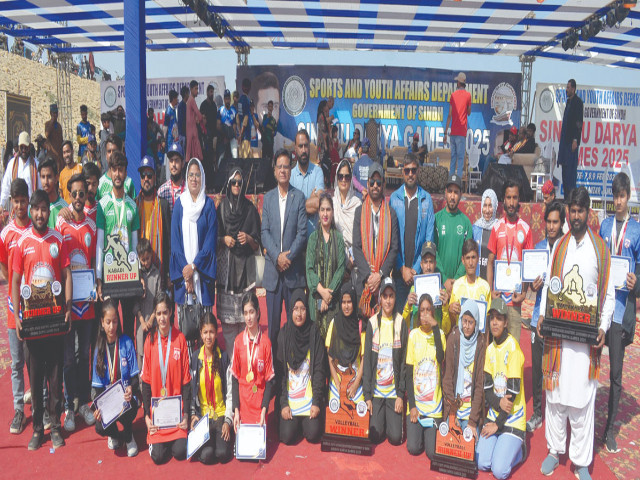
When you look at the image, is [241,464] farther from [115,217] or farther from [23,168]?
[23,168]

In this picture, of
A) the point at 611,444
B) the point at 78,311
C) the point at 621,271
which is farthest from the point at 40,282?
the point at 611,444

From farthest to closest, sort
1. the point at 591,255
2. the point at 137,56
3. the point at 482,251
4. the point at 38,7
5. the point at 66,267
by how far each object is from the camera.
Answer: the point at 38,7, the point at 137,56, the point at 482,251, the point at 66,267, the point at 591,255

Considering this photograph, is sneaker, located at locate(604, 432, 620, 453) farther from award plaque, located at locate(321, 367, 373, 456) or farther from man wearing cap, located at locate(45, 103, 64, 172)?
man wearing cap, located at locate(45, 103, 64, 172)

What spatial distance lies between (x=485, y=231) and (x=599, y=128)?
34.0 feet

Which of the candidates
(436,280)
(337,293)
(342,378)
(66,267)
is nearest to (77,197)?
Answer: (66,267)

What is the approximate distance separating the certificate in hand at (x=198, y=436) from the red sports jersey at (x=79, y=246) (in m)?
1.30

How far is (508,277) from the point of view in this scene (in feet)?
13.8

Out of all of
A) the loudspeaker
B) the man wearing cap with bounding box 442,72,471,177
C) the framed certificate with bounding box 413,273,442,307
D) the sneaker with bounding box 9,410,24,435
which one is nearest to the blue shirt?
the framed certificate with bounding box 413,273,442,307

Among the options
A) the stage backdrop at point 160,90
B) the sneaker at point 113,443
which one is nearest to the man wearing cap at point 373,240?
the sneaker at point 113,443

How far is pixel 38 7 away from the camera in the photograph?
32.7 feet

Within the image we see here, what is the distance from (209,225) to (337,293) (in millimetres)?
1240

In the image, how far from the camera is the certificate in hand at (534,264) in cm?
397

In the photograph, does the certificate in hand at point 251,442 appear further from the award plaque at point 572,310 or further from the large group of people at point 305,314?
the award plaque at point 572,310

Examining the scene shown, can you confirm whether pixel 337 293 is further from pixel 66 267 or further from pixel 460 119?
pixel 460 119
